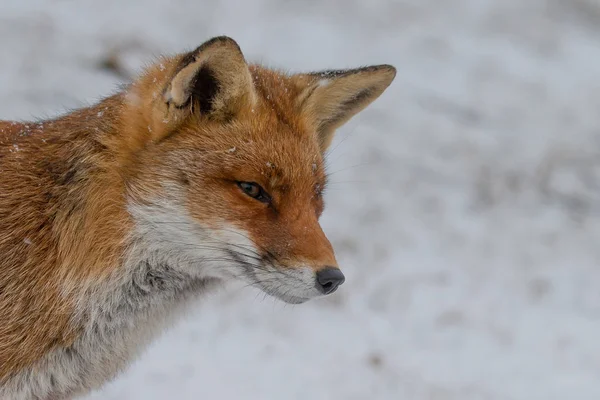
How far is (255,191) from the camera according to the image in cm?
366

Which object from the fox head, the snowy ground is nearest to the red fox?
the fox head

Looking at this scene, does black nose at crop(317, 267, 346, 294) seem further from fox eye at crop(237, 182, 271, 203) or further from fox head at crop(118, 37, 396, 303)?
fox eye at crop(237, 182, 271, 203)

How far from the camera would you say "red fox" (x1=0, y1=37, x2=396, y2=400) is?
3.59 m

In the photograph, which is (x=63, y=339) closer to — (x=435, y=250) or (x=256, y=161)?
(x=256, y=161)

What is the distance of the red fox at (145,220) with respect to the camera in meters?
3.59

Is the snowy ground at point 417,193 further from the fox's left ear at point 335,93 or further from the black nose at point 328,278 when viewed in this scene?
the black nose at point 328,278

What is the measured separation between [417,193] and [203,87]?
5.07 meters

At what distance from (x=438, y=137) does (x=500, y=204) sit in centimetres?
118

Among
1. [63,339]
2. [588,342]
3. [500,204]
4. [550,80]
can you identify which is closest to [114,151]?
[63,339]

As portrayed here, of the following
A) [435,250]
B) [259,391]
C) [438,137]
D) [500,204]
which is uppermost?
[438,137]

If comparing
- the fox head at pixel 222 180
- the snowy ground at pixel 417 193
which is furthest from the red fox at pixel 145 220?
the snowy ground at pixel 417 193

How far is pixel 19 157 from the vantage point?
3.89m

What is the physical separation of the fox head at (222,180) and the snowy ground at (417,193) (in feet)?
7.71

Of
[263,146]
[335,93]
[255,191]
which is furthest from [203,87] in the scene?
[335,93]
